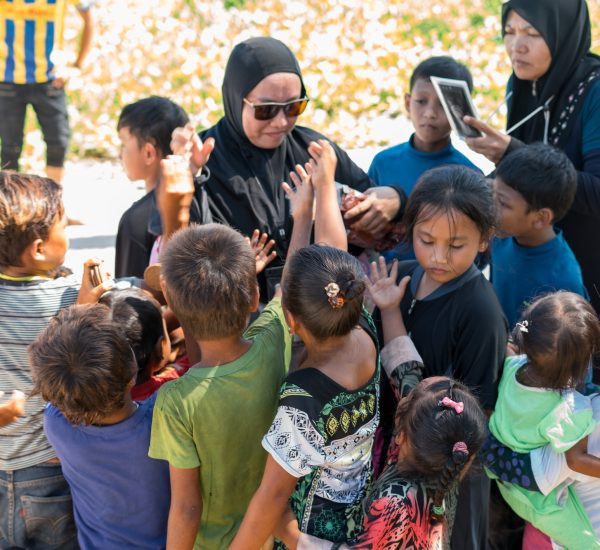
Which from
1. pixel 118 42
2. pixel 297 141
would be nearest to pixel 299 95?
pixel 297 141

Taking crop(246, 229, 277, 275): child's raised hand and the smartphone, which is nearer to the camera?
the smartphone

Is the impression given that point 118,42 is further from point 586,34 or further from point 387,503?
point 387,503

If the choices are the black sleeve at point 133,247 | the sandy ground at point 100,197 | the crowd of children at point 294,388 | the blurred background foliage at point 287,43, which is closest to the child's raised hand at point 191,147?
the crowd of children at point 294,388

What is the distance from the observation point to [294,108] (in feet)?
8.66

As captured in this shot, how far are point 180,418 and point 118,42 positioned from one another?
6.04 metres

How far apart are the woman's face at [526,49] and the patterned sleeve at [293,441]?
2.13 meters

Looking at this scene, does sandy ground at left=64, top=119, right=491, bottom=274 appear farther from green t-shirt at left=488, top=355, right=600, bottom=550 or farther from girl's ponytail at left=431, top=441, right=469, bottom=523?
girl's ponytail at left=431, top=441, right=469, bottom=523

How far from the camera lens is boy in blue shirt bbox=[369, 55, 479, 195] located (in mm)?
3342

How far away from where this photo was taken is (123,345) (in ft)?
6.45

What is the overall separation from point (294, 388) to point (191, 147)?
97cm

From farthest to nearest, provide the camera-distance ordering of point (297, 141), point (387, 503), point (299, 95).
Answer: point (297, 141) → point (299, 95) → point (387, 503)

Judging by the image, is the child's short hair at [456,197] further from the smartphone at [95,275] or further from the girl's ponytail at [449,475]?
the smartphone at [95,275]

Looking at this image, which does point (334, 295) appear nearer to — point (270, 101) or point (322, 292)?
point (322, 292)

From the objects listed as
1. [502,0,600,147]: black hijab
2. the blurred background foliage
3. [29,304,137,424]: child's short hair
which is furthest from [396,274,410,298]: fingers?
the blurred background foliage
